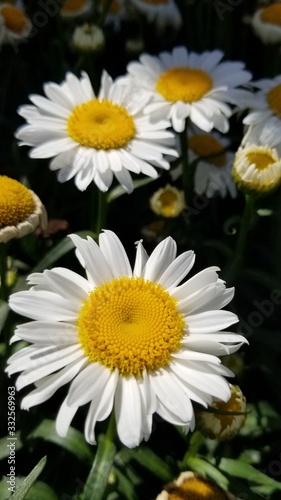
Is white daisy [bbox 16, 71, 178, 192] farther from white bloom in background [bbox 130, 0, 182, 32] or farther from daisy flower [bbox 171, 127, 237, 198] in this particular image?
white bloom in background [bbox 130, 0, 182, 32]

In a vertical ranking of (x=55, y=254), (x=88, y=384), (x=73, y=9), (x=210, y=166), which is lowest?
(x=210, y=166)

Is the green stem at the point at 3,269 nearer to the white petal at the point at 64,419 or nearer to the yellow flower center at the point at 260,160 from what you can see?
the white petal at the point at 64,419

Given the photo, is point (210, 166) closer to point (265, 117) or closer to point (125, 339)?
point (265, 117)

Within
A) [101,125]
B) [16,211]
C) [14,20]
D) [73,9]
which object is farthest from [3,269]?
[73,9]

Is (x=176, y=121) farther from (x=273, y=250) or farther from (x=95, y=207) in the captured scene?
(x=273, y=250)

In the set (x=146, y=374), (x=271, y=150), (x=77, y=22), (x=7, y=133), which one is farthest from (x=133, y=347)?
(x=77, y=22)

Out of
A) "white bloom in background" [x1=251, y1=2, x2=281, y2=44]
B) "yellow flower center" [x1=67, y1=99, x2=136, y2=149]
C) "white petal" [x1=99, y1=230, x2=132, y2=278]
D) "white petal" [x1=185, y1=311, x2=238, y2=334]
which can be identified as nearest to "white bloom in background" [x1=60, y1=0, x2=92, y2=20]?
"white bloom in background" [x1=251, y1=2, x2=281, y2=44]
